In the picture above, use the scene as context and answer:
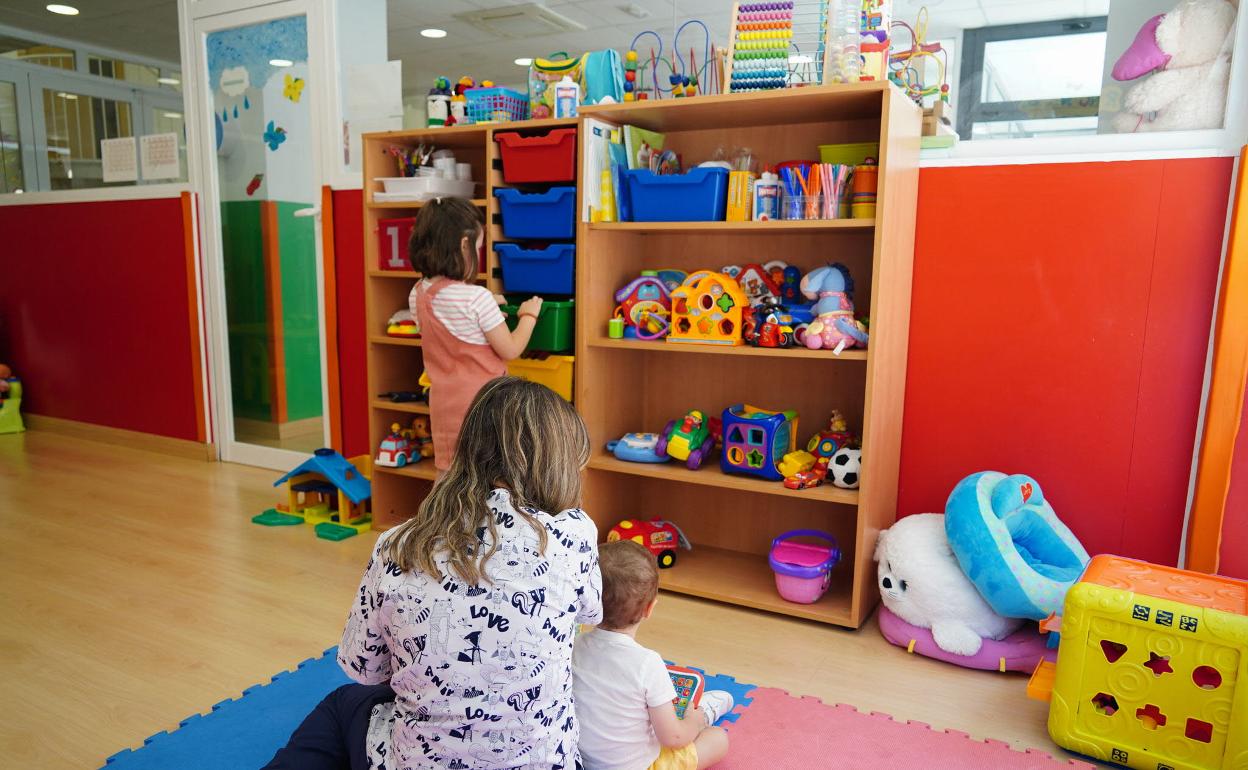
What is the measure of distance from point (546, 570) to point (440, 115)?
2.55 meters

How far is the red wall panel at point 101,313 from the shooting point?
5023 millimetres

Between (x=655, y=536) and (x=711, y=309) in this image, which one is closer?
(x=711, y=309)

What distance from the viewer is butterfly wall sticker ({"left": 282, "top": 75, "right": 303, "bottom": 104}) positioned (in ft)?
13.9

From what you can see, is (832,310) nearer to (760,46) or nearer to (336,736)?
(760,46)

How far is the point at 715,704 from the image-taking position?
2094 millimetres

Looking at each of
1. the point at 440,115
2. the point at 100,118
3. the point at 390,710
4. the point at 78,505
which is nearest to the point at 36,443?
the point at 78,505

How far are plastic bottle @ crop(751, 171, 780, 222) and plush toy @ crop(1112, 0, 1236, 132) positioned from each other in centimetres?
105

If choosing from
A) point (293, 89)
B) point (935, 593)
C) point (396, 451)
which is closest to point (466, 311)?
point (396, 451)

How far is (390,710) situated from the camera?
1.63 meters

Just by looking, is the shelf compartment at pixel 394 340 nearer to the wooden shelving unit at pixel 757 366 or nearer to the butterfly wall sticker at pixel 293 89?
the wooden shelving unit at pixel 757 366

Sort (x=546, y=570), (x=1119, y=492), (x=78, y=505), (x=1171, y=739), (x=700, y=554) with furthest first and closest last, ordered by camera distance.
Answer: (x=78, y=505)
(x=700, y=554)
(x=1119, y=492)
(x=1171, y=739)
(x=546, y=570)

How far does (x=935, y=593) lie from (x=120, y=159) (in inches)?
202

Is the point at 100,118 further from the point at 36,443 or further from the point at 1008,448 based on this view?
the point at 1008,448

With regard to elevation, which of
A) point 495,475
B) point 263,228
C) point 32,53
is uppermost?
point 32,53
